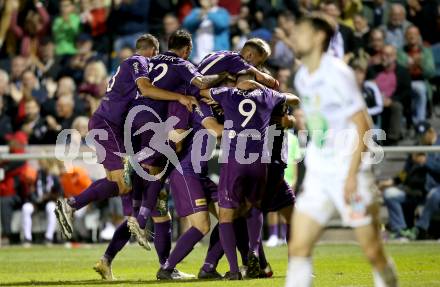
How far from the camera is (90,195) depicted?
12.8 metres

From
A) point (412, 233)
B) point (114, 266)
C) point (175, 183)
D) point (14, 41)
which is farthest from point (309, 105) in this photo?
point (14, 41)

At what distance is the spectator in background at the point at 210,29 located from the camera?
20.9 metres

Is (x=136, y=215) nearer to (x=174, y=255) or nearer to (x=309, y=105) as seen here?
(x=174, y=255)

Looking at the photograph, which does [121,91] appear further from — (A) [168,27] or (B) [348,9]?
(B) [348,9]

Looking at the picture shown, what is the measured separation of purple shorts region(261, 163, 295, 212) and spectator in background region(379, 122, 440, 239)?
6607 millimetres

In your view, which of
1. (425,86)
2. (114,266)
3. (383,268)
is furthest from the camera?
(425,86)

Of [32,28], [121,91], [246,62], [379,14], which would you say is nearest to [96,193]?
[121,91]

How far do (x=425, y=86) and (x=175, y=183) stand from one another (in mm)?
8965

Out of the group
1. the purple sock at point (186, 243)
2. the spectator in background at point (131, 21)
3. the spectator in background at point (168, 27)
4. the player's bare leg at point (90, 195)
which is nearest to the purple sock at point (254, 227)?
the purple sock at point (186, 243)

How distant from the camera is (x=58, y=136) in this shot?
20.1 metres

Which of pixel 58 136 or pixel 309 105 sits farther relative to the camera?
pixel 58 136

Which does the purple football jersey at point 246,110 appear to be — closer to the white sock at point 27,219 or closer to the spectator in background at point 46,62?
the white sock at point 27,219

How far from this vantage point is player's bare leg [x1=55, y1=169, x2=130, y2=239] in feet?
41.8

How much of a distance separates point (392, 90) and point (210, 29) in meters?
3.56
